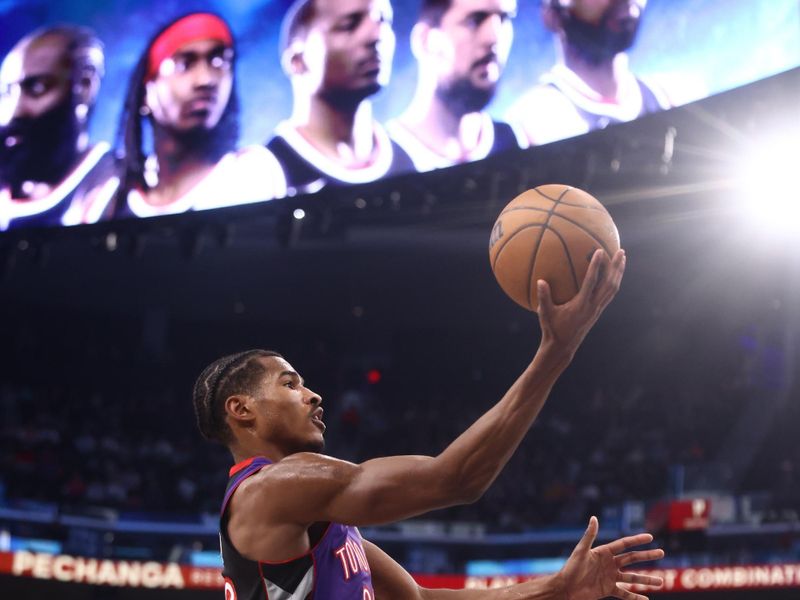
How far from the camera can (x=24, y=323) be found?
1734 cm

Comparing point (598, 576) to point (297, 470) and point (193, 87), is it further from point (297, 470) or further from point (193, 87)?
point (193, 87)

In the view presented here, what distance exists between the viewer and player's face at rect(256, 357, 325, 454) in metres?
2.67

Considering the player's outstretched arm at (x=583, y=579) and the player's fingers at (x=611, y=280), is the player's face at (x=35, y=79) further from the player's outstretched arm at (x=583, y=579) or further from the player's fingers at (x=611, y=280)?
the player's fingers at (x=611, y=280)

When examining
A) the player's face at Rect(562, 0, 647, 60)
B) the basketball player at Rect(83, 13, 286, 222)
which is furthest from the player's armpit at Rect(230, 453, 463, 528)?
the basketball player at Rect(83, 13, 286, 222)

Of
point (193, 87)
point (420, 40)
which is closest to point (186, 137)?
point (193, 87)

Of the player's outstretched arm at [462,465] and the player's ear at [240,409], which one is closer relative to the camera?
the player's outstretched arm at [462,465]

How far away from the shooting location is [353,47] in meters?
11.8

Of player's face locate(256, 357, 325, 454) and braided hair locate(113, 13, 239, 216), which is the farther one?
braided hair locate(113, 13, 239, 216)

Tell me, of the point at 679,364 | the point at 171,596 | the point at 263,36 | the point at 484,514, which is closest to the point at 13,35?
the point at 263,36

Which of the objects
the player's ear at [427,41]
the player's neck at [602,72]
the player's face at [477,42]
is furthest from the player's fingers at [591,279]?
the player's ear at [427,41]

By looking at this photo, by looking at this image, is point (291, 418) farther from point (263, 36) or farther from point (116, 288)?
point (116, 288)

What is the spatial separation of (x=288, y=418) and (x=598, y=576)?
3.50ft

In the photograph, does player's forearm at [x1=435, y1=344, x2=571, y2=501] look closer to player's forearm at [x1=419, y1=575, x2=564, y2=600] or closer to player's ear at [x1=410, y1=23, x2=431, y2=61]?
player's forearm at [x1=419, y1=575, x2=564, y2=600]

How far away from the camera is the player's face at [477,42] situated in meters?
11.0
